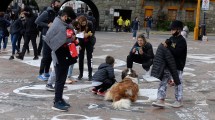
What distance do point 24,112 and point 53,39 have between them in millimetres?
1342

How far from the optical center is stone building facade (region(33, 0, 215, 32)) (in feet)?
142

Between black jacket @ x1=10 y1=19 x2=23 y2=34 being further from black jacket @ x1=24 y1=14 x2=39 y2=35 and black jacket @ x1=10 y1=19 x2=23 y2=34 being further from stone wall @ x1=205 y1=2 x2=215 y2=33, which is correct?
stone wall @ x1=205 y1=2 x2=215 y2=33

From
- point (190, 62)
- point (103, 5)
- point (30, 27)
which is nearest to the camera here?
point (30, 27)

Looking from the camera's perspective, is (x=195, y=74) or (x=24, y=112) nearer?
(x=24, y=112)

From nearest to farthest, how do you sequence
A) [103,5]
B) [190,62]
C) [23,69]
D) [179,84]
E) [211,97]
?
1. [179,84]
2. [211,97]
3. [23,69]
4. [190,62]
5. [103,5]

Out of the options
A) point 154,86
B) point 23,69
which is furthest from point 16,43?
point 154,86

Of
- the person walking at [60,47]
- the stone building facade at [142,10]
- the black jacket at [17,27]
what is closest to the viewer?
the person walking at [60,47]

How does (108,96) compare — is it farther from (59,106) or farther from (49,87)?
(49,87)

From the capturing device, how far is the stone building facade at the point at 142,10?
43375 mm

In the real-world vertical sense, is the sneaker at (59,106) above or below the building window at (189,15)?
below

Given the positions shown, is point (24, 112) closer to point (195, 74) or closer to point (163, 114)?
point (163, 114)

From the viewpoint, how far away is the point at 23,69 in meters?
12.4

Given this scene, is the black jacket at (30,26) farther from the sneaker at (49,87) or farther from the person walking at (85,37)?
the sneaker at (49,87)

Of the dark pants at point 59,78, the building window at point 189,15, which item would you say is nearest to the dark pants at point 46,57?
the dark pants at point 59,78
